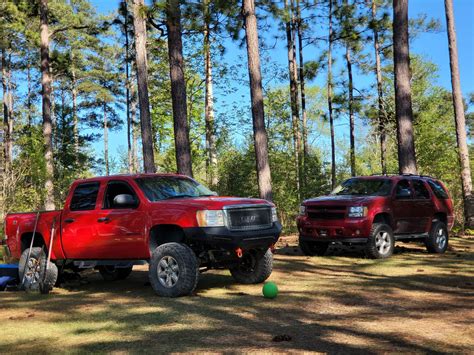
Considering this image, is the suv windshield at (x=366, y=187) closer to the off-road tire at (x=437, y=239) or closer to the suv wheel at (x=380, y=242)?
the suv wheel at (x=380, y=242)

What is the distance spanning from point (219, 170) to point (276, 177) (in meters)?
3.13

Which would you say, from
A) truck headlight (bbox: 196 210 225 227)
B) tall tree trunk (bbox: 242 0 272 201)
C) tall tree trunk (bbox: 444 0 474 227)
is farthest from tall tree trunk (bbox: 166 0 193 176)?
tall tree trunk (bbox: 444 0 474 227)

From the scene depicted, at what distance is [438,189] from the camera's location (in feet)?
44.4

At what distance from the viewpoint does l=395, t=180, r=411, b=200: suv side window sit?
12.3 m

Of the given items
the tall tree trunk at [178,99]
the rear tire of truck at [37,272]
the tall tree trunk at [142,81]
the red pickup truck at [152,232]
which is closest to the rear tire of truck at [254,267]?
the red pickup truck at [152,232]

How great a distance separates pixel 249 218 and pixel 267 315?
6.55 feet

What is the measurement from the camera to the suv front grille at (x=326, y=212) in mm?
11602

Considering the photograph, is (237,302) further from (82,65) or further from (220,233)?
(82,65)

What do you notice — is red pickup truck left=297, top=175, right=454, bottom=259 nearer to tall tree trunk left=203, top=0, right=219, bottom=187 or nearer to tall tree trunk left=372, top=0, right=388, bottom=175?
tall tree trunk left=372, top=0, right=388, bottom=175

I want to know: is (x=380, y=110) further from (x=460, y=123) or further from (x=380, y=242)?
(x=380, y=242)

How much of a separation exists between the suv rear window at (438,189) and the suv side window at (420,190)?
1.16ft

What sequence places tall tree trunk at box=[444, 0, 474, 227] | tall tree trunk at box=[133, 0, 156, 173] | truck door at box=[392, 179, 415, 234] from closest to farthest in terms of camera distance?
truck door at box=[392, 179, 415, 234]
tall tree trunk at box=[133, 0, 156, 173]
tall tree trunk at box=[444, 0, 474, 227]

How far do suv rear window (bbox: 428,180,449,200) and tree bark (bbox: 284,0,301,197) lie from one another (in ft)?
29.4

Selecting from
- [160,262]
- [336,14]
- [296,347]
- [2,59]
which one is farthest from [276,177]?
[2,59]
